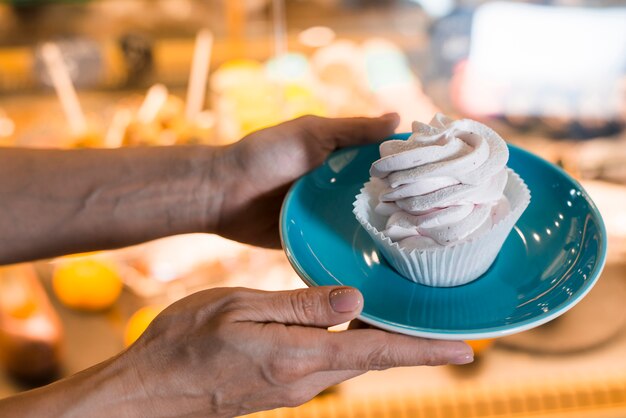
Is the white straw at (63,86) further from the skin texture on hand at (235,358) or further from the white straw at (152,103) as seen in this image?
the skin texture on hand at (235,358)

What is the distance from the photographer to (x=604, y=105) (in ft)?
8.05

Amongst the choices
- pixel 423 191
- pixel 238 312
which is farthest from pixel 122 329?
pixel 423 191

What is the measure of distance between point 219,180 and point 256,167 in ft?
0.33

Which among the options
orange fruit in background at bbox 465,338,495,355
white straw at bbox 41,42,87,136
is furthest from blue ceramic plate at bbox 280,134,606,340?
white straw at bbox 41,42,87,136

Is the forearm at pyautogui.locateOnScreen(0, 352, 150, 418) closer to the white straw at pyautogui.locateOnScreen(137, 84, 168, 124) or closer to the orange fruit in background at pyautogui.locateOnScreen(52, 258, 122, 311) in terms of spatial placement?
the orange fruit in background at pyautogui.locateOnScreen(52, 258, 122, 311)

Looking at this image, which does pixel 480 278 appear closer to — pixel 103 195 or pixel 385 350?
pixel 385 350

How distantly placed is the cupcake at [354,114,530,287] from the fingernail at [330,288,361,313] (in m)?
0.20

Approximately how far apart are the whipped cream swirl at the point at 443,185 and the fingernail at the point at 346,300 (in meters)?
0.21

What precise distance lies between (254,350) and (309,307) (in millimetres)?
112

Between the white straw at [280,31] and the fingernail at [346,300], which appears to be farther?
the white straw at [280,31]

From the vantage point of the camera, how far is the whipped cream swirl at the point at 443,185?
1.33 metres

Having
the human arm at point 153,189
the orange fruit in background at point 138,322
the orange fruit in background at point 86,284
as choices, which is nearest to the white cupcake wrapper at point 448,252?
the human arm at point 153,189

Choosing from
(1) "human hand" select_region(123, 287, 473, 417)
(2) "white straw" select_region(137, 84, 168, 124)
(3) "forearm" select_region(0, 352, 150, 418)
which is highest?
(1) "human hand" select_region(123, 287, 473, 417)

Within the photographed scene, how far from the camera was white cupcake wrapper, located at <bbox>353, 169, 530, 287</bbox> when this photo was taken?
1343 mm
